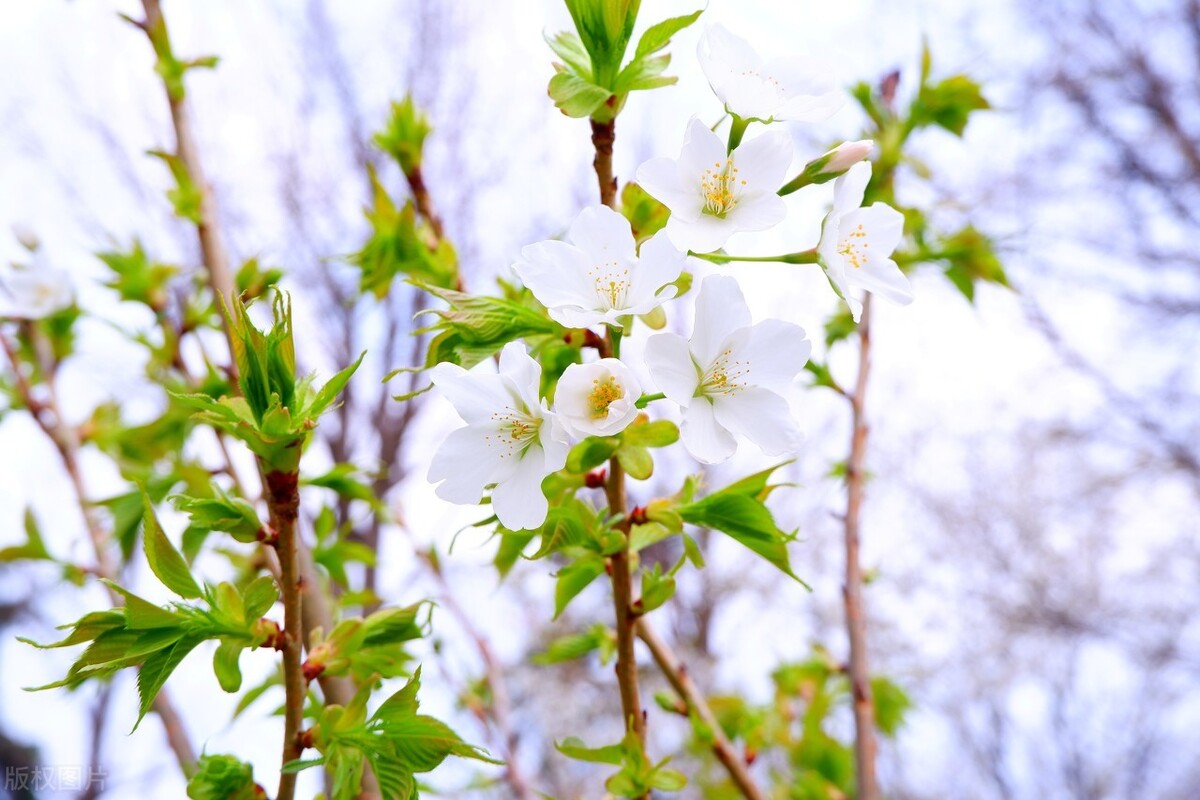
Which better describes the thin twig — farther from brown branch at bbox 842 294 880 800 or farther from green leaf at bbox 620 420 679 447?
green leaf at bbox 620 420 679 447

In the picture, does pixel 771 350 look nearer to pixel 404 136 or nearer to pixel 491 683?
pixel 404 136

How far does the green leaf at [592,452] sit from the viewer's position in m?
0.46

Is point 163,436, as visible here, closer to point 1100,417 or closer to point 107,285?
point 107,285

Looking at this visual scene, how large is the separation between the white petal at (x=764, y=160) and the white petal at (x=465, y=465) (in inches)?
7.4

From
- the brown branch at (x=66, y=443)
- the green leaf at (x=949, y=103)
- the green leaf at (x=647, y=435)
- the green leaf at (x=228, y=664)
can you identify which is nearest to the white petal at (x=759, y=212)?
the green leaf at (x=647, y=435)

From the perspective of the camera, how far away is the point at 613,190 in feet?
1.64

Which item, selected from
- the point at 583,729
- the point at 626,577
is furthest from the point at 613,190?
the point at 583,729

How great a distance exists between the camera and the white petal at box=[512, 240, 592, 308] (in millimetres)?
433

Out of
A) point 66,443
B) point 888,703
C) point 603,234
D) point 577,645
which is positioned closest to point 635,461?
point 603,234

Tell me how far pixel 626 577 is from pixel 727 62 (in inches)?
11.4

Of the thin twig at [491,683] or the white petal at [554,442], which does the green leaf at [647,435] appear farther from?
the thin twig at [491,683]

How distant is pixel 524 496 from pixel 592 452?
54 millimetres

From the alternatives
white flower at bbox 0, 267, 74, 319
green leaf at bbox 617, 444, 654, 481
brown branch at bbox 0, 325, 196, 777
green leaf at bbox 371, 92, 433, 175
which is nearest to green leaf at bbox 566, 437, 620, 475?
green leaf at bbox 617, 444, 654, 481

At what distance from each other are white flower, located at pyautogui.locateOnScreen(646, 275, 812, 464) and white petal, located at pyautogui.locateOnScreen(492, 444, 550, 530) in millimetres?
79
